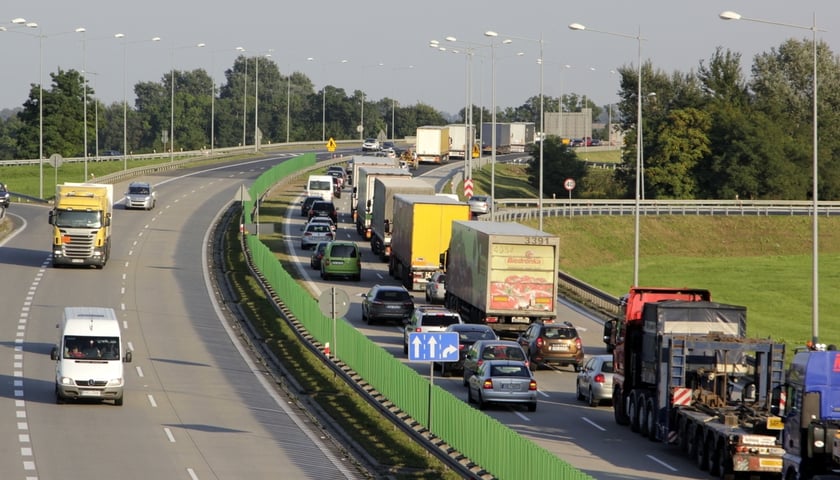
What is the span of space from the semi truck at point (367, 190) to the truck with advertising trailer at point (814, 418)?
179 feet

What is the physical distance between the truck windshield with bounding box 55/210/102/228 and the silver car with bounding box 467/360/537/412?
97.3 feet

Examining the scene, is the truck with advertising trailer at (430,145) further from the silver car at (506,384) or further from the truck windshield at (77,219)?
the silver car at (506,384)

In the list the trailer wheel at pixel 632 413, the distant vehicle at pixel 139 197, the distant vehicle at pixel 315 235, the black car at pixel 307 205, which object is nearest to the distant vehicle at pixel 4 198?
the distant vehicle at pixel 139 197

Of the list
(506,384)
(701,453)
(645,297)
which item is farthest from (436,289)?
(701,453)

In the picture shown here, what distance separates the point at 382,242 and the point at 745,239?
3877 cm

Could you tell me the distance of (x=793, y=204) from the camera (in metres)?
108

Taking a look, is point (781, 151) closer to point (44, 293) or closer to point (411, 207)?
point (411, 207)

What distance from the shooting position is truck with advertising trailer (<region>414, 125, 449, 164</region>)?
136625 millimetres

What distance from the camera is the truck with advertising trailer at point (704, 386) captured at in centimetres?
2688

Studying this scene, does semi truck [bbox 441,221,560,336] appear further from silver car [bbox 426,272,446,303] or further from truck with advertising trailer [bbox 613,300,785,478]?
truck with advertising trailer [bbox 613,300,785,478]

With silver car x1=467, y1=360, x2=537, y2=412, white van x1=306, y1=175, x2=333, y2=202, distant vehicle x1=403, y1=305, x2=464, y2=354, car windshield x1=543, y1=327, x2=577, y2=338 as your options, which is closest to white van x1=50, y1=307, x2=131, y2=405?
silver car x1=467, y1=360, x2=537, y2=412

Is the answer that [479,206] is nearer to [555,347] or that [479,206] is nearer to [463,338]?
[555,347]

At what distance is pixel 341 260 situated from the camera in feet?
209

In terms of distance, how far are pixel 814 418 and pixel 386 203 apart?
47.8 metres
